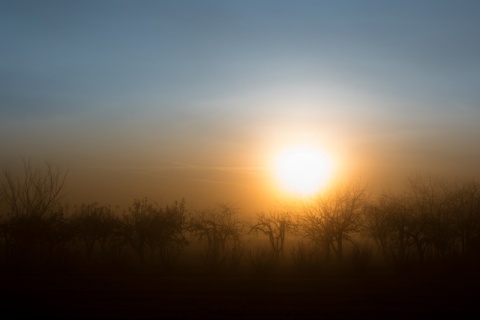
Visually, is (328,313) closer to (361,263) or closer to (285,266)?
(361,263)

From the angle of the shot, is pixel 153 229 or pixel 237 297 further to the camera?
pixel 153 229

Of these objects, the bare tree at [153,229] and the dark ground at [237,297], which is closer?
the dark ground at [237,297]

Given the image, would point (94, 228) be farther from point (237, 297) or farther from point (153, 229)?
point (237, 297)

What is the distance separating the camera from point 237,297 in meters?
20.9

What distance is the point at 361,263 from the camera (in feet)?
105

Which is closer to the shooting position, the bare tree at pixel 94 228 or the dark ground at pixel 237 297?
the dark ground at pixel 237 297

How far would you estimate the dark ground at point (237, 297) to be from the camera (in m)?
16.9

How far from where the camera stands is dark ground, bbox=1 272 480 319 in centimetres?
1692

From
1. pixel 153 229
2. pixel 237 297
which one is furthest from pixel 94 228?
pixel 237 297

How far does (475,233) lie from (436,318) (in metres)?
32.6

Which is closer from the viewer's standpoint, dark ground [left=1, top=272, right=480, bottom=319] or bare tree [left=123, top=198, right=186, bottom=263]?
dark ground [left=1, top=272, right=480, bottom=319]

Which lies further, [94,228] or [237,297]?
[94,228]

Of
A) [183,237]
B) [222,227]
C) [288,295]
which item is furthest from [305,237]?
[288,295]

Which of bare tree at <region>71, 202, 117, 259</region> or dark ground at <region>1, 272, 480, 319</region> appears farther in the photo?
bare tree at <region>71, 202, 117, 259</region>
